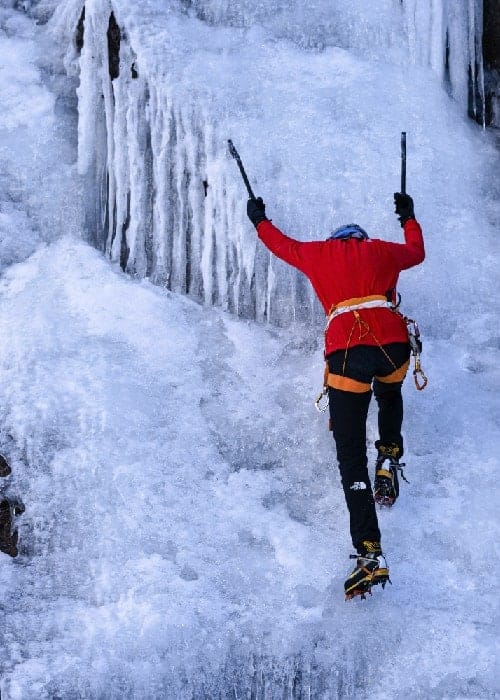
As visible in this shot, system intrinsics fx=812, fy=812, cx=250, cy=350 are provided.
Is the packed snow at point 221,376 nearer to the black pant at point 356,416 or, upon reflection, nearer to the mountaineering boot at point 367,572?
the mountaineering boot at point 367,572

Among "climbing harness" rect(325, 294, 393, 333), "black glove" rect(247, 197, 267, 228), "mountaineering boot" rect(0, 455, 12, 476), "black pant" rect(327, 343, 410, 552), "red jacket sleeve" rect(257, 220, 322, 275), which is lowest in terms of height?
"mountaineering boot" rect(0, 455, 12, 476)

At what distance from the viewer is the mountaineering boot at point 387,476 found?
4.28m

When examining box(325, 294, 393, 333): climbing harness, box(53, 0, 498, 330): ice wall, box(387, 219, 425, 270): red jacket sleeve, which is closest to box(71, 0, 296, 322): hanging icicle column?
box(53, 0, 498, 330): ice wall

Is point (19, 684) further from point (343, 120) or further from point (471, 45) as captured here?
point (471, 45)

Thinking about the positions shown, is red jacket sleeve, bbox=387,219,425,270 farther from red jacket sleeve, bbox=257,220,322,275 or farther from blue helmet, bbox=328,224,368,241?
red jacket sleeve, bbox=257,220,322,275

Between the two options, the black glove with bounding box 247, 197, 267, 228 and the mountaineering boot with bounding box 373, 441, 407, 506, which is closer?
the mountaineering boot with bounding box 373, 441, 407, 506

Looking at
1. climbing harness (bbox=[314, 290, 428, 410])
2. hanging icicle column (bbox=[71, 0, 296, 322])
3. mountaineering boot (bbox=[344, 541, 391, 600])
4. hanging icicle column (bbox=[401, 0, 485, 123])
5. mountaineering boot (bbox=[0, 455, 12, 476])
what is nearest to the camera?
mountaineering boot (bbox=[344, 541, 391, 600])

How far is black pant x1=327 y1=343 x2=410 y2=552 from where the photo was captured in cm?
382

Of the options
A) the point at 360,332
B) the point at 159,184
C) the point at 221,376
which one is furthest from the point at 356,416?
the point at 159,184

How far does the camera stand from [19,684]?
11.9ft

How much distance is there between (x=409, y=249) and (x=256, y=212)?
92 centimetres

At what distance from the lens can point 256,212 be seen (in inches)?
185

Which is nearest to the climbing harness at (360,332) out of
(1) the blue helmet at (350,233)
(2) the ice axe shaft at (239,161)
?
(1) the blue helmet at (350,233)

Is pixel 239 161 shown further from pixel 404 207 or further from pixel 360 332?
pixel 360 332
